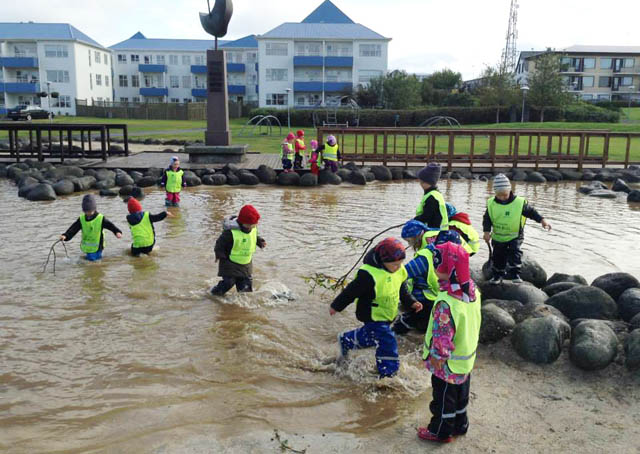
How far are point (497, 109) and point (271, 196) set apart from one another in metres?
42.1

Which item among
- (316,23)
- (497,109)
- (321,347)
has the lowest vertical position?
(321,347)

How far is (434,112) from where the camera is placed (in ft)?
177

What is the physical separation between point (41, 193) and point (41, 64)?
64.5m

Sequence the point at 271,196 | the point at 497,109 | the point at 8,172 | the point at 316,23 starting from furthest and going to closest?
the point at 316,23 → the point at 497,109 → the point at 8,172 → the point at 271,196

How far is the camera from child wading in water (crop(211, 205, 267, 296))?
23.2ft

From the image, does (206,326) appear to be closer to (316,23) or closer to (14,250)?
Answer: (14,250)

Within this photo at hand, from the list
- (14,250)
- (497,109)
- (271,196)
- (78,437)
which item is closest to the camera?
(78,437)

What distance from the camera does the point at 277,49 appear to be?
70.6 meters

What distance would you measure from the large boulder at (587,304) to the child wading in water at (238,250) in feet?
11.9

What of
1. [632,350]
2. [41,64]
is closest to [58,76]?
[41,64]

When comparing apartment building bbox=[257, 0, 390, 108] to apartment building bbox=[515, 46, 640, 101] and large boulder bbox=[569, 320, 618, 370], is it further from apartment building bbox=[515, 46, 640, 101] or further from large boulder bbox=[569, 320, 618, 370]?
large boulder bbox=[569, 320, 618, 370]

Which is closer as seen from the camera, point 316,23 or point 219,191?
point 219,191

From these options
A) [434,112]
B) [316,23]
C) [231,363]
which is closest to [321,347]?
[231,363]

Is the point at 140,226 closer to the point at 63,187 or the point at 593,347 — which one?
the point at 593,347
